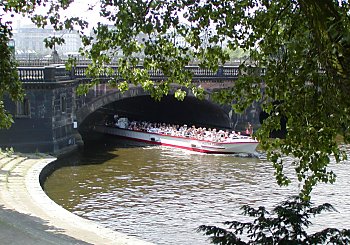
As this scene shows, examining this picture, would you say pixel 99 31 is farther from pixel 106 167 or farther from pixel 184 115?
pixel 184 115

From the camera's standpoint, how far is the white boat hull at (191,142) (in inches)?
1497

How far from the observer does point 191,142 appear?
4059 cm

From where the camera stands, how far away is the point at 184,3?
10391 millimetres

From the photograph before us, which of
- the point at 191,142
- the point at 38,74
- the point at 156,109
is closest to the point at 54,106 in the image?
the point at 38,74

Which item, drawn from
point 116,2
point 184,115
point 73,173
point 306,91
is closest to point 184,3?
point 116,2

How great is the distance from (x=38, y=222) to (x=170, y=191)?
404 inches

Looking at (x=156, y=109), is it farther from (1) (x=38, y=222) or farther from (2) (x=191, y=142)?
(1) (x=38, y=222)

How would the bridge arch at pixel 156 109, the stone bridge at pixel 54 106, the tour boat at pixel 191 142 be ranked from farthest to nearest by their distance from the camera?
the bridge arch at pixel 156 109, the tour boat at pixel 191 142, the stone bridge at pixel 54 106

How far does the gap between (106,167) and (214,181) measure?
6.79 m

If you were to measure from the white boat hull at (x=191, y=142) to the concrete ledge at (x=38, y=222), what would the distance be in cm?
1553

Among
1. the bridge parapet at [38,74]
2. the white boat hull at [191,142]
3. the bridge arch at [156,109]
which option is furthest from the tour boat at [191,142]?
the bridge parapet at [38,74]

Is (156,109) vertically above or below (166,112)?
above

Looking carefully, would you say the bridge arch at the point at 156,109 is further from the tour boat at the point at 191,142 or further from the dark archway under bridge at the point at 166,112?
the tour boat at the point at 191,142

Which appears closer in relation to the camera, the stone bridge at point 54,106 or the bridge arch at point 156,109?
the stone bridge at point 54,106
